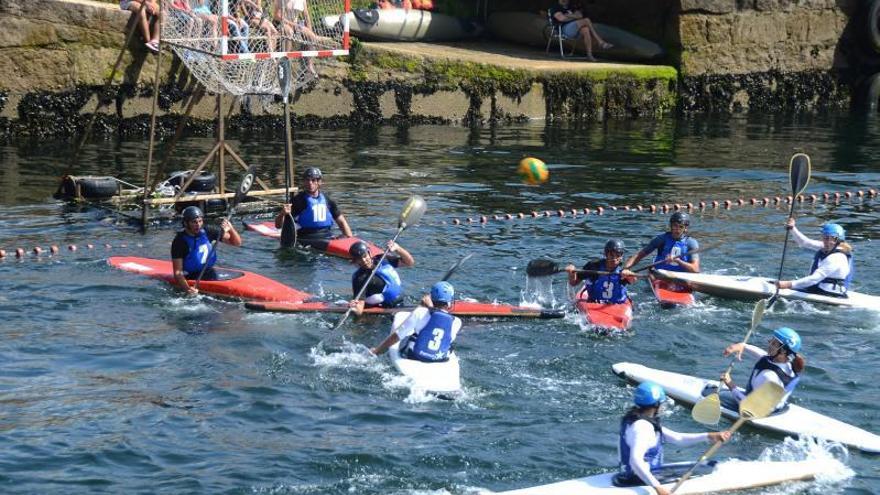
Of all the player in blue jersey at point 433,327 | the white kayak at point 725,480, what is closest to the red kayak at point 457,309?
the player in blue jersey at point 433,327

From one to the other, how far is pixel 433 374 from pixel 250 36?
24.0ft

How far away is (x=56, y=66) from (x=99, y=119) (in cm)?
144

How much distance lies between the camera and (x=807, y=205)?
70.3 feet

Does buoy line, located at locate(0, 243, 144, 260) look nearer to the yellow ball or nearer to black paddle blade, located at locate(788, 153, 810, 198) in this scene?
the yellow ball

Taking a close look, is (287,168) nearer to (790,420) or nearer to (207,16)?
(207,16)

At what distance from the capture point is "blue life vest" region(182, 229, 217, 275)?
591 inches

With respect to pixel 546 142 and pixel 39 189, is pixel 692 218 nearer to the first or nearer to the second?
pixel 546 142

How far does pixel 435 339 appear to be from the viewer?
12.1 metres

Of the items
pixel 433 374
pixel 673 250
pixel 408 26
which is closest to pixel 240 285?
pixel 433 374

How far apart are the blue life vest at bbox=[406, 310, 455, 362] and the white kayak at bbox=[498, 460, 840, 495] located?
2.64m

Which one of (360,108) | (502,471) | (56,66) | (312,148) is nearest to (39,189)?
(56,66)

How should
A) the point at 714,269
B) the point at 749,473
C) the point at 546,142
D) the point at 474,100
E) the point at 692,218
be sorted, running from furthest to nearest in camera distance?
the point at 474,100 → the point at 546,142 → the point at 692,218 → the point at 714,269 → the point at 749,473

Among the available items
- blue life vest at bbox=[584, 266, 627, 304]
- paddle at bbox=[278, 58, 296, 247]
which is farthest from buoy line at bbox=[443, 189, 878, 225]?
blue life vest at bbox=[584, 266, 627, 304]

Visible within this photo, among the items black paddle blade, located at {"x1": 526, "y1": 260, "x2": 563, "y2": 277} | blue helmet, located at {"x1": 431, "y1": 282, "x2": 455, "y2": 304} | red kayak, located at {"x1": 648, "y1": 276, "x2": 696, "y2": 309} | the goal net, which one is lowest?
red kayak, located at {"x1": 648, "y1": 276, "x2": 696, "y2": 309}
